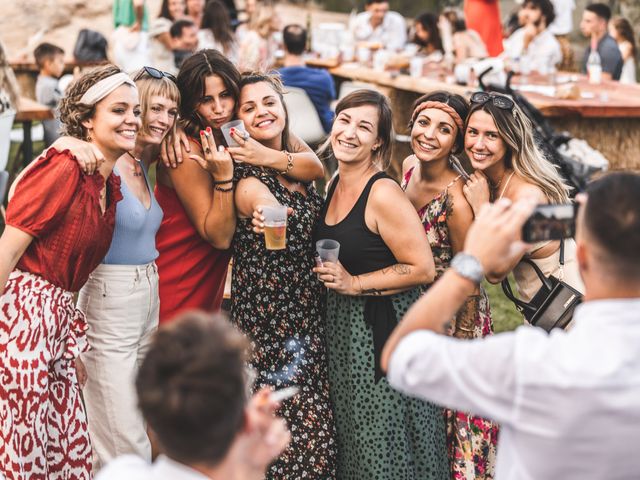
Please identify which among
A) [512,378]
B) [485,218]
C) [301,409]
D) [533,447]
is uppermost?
[485,218]

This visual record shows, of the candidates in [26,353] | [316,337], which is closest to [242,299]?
[316,337]

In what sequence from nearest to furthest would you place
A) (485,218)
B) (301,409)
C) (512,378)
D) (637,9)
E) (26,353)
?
(512,378) → (485,218) → (26,353) → (301,409) → (637,9)

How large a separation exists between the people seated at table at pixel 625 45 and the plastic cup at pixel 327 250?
808cm

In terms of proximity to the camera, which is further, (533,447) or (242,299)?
(242,299)

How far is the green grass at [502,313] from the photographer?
5.42 meters

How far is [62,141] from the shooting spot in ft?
9.41

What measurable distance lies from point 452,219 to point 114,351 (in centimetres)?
141

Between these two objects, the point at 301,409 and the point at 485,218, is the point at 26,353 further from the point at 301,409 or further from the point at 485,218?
the point at 485,218

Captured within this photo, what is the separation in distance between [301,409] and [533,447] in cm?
165

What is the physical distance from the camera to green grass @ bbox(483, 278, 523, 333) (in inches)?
213

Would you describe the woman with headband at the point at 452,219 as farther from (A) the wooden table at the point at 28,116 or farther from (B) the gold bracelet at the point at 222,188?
(A) the wooden table at the point at 28,116

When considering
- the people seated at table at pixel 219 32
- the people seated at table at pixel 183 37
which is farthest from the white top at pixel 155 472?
the people seated at table at pixel 219 32

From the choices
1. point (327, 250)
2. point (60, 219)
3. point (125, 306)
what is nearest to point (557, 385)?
point (327, 250)

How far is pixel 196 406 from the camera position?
1463 millimetres
